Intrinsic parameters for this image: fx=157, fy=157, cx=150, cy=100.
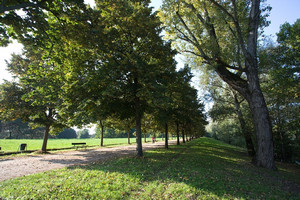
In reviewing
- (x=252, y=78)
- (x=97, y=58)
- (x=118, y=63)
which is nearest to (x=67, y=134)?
(x=97, y=58)

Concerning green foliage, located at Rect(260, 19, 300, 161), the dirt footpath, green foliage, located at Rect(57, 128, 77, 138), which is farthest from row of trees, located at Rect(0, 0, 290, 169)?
green foliage, located at Rect(57, 128, 77, 138)

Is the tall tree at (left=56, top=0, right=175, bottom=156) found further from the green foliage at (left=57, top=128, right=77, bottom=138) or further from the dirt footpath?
the green foliage at (left=57, top=128, right=77, bottom=138)

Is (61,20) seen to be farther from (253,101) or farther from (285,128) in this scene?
(285,128)

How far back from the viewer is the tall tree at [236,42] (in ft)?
33.0

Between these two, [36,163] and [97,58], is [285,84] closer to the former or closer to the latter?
[97,58]

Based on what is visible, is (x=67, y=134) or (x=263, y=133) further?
(x=67, y=134)

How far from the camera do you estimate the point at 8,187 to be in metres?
5.37

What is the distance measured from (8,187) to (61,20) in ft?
20.9

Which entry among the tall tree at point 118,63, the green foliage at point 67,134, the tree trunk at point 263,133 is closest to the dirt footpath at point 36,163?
the tall tree at point 118,63

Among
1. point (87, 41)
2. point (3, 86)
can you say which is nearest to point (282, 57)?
point (87, 41)

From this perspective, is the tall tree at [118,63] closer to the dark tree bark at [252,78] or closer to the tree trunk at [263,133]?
the dark tree bark at [252,78]

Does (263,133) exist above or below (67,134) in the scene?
above

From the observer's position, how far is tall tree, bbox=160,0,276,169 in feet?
33.0

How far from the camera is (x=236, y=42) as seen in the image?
1214 centimetres
